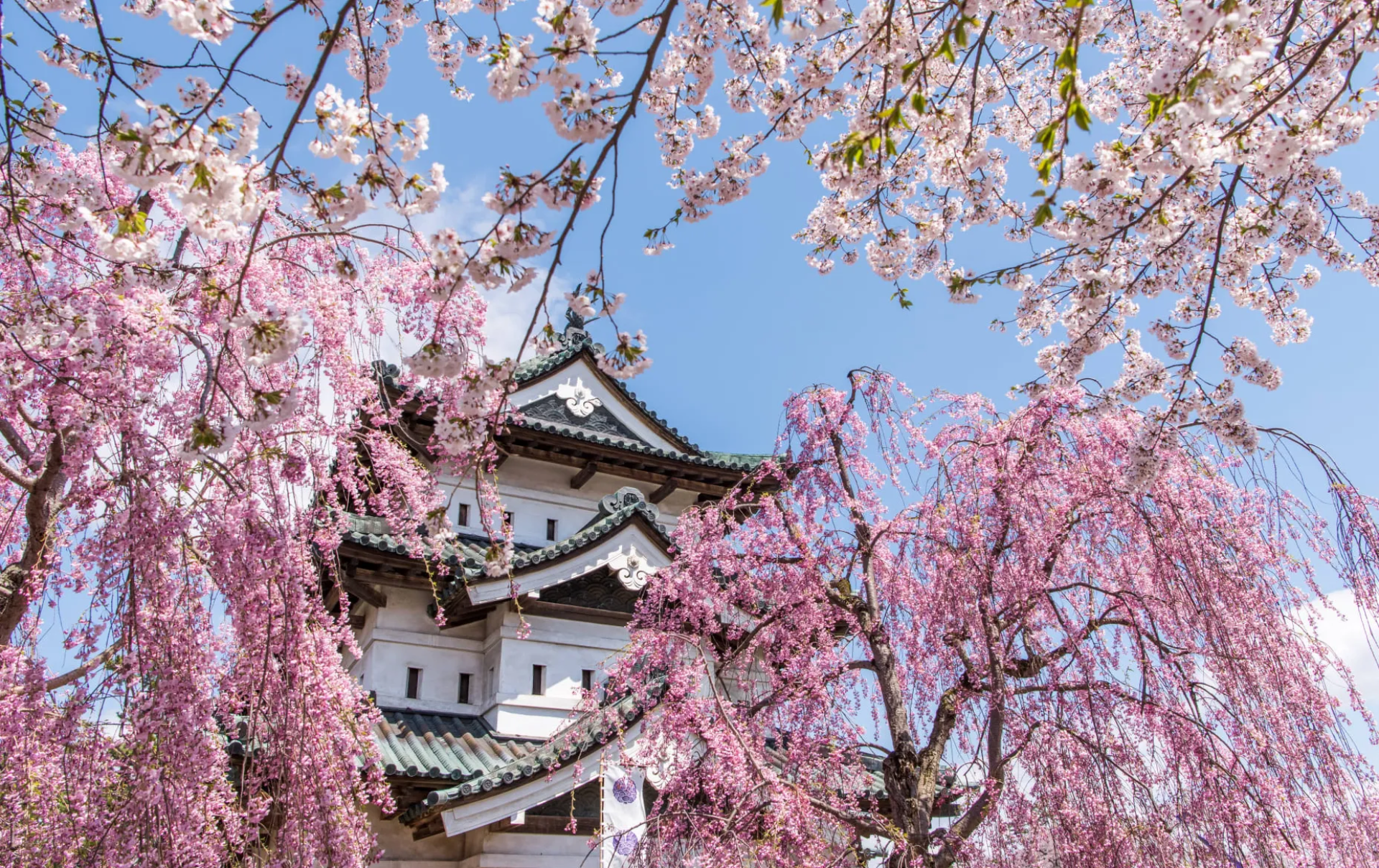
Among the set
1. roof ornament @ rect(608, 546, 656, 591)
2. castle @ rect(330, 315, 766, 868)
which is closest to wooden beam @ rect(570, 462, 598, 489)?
castle @ rect(330, 315, 766, 868)

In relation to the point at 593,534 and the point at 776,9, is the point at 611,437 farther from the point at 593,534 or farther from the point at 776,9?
the point at 776,9

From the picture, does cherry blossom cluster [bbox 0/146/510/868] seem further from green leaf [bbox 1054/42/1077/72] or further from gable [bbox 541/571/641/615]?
gable [bbox 541/571/641/615]

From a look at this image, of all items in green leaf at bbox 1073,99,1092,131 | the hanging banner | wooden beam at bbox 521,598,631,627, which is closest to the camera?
green leaf at bbox 1073,99,1092,131

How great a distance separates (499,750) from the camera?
8586 millimetres

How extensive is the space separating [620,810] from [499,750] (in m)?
1.29

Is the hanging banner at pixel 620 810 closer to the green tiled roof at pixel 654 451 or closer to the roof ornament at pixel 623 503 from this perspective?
the roof ornament at pixel 623 503

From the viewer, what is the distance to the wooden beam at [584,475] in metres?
11.5

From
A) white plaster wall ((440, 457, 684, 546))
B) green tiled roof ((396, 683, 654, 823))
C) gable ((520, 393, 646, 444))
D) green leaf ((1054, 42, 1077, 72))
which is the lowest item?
green tiled roof ((396, 683, 654, 823))

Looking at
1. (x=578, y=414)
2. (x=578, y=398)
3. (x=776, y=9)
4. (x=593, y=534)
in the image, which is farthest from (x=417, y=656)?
(x=776, y=9)

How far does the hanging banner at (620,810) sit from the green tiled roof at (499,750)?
1.04 ft

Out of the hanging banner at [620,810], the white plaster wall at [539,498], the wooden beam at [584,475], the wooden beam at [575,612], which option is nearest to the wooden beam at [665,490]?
the white plaster wall at [539,498]

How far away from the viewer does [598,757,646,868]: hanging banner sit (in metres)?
7.96

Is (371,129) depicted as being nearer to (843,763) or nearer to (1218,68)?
(1218,68)

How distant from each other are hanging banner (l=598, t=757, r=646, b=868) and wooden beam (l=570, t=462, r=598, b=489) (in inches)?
165
